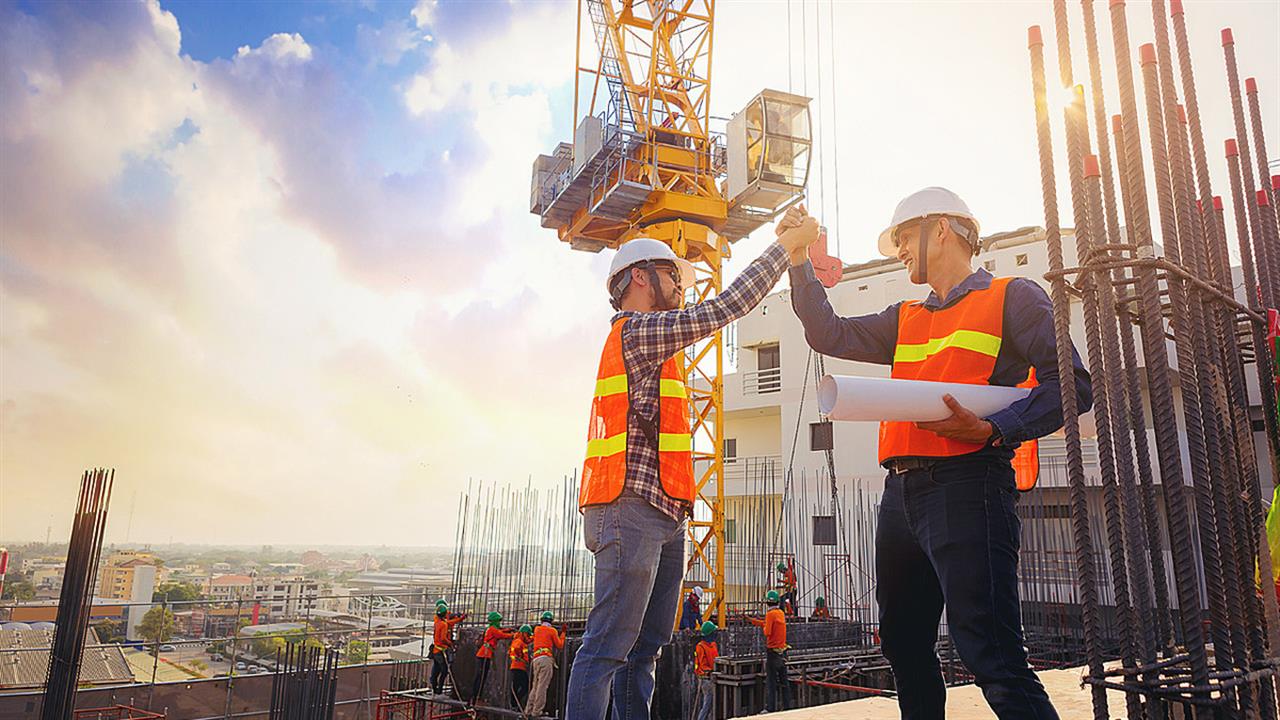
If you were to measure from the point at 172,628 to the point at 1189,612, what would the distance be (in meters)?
17.5

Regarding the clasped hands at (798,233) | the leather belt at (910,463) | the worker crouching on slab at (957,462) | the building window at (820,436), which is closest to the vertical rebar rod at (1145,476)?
the worker crouching on slab at (957,462)

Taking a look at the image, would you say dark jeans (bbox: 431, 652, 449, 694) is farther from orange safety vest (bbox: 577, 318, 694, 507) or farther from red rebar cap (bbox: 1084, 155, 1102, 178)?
red rebar cap (bbox: 1084, 155, 1102, 178)

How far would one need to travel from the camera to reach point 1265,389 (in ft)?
9.59

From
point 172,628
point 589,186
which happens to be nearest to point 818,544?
point 589,186

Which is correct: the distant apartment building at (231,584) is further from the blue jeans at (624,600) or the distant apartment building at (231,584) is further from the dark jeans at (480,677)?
the blue jeans at (624,600)

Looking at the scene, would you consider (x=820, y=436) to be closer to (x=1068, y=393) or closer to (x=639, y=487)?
(x=639, y=487)

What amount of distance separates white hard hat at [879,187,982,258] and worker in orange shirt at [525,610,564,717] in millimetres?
8766

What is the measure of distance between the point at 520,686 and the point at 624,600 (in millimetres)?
8804

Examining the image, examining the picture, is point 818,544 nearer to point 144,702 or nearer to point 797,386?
point 797,386

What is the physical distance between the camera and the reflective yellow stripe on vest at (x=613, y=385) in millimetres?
2525

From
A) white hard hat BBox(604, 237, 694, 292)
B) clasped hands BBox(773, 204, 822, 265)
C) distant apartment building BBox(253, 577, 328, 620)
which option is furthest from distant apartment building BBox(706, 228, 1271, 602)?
A: clasped hands BBox(773, 204, 822, 265)

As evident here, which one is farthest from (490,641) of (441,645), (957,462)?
(957,462)

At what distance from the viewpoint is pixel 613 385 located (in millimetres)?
2549

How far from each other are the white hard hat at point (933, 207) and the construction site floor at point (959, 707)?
6.06 feet
